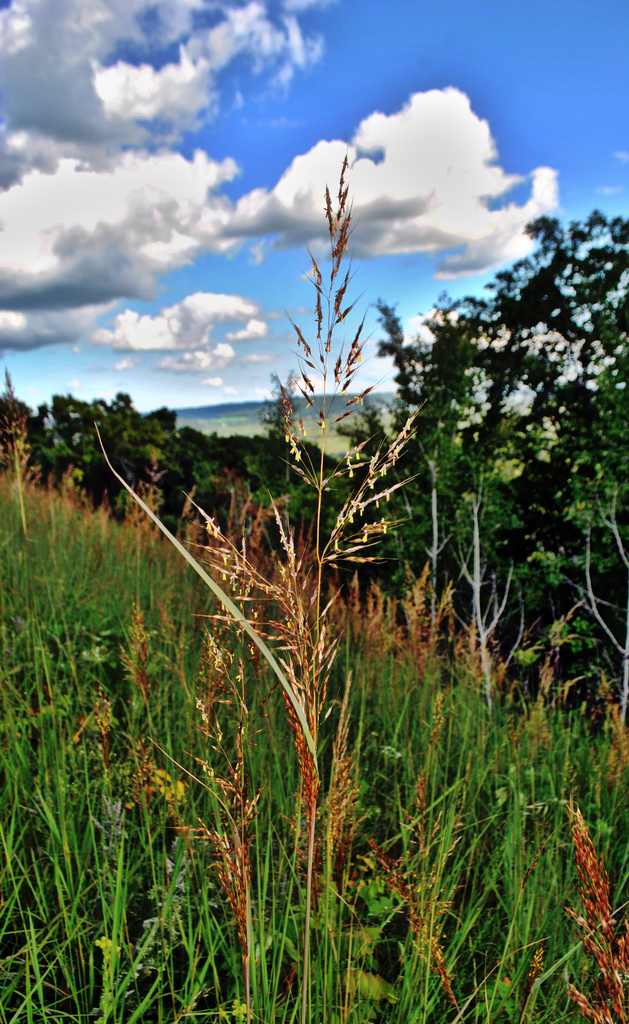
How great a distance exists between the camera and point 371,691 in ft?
10.5

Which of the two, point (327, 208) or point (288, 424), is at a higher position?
point (327, 208)

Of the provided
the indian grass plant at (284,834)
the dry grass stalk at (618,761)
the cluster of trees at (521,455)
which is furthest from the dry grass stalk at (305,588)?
the cluster of trees at (521,455)

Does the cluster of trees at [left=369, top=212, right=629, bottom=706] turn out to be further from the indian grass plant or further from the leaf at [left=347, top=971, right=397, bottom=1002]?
the leaf at [left=347, top=971, right=397, bottom=1002]

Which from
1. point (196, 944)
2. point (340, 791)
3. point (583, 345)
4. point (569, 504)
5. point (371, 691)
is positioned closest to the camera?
point (340, 791)

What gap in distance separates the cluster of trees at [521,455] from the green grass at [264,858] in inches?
193

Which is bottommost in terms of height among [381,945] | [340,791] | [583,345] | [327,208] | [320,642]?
[381,945]

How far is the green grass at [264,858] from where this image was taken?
1294 mm

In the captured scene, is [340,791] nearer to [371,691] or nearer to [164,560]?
[371,691]

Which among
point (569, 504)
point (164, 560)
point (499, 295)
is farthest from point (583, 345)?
point (164, 560)

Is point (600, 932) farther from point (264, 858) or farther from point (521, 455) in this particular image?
point (521, 455)

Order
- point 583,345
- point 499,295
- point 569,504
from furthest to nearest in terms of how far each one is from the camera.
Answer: point 499,295 → point 583,345 → point 569,504

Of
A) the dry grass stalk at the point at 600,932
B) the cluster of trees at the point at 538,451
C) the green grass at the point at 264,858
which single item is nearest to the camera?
the dry grass stalk at the point at 600,932

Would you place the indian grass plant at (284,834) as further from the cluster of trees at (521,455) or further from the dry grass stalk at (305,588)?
the cluster of trees at (521,455)

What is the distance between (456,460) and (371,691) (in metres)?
6.23
